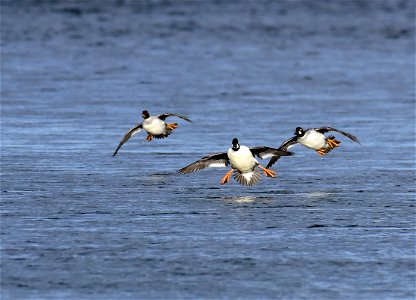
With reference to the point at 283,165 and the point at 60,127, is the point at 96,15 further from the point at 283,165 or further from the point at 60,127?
the point at 283,165

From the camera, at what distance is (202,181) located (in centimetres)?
1426

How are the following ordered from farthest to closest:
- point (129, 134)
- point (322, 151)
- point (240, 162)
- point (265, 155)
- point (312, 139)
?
point (129, 134) < point (322, 151) < point (312, 139) < point (265, 155) < point (240, 162)

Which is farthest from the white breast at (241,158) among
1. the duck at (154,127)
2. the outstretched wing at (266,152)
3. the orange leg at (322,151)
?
the duck at (154,127)

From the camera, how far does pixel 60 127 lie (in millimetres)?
18547

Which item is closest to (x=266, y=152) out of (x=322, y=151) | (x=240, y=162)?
(x=240, y=162)

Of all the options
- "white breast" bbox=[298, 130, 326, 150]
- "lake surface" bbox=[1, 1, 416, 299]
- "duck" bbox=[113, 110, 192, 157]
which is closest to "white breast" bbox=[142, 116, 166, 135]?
"duck" bbox=[113, 110, 192, 157]

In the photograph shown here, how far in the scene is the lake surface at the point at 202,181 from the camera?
30.7 feet

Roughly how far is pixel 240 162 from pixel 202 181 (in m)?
0.94

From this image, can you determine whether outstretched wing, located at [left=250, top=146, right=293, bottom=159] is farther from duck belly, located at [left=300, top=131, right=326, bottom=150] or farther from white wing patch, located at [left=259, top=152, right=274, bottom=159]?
duck belly, located at [left=300, top=131, right=326, bottom=150]

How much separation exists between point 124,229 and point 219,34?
103 feet

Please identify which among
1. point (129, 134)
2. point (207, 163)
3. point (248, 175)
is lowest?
point (248, 175)

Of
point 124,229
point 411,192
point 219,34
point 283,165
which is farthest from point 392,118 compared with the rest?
point 219,34

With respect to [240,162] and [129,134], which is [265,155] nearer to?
[240,162]

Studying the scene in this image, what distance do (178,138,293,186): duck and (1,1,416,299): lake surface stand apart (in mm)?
179
